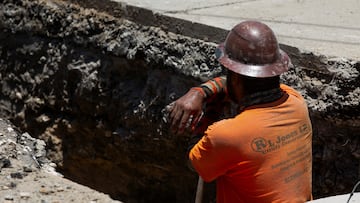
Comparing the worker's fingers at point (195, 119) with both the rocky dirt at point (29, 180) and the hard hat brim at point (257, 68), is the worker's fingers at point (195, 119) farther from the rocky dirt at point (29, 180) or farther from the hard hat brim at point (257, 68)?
the rocky dirt at point (29, 180)

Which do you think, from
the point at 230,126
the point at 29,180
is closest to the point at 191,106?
the point at 230,126

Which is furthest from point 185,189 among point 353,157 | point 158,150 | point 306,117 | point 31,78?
point 306,117

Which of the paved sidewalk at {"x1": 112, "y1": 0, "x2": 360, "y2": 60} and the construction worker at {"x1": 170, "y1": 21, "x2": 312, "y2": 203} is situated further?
the paved sidewalk at {"x1": 112, "y1": 0, "x2": 360, "y2": 60}

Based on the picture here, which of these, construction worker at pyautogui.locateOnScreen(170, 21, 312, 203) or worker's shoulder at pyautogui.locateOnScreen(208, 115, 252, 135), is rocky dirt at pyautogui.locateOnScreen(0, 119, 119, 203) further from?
worker's shoulder at pyautogui.locateOnScreen(208, 115, 252, 135)

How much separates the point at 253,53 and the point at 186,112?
0.37 metres

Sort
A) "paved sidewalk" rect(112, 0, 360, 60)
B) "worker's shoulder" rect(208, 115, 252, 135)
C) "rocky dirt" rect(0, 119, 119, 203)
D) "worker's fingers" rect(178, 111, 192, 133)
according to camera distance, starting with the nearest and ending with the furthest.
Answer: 1. "worker's shoulder" rect(208, 115, 252, 135)
2. "worker's fingers" rect(178, 111, 192, 133)
3. "rocky dirt" rect(0, 119, 119, 203)
4. "paved sidewalk" rect(112, 0, 360, 60)

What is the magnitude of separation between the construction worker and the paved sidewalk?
1.19 m

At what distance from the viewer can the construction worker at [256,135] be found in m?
2.74

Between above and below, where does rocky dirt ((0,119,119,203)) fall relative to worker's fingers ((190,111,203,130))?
below

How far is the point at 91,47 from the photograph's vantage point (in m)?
5.10

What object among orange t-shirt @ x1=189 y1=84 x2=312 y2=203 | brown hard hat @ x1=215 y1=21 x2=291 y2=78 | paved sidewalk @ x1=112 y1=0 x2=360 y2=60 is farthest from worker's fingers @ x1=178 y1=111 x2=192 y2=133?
paved sidewalk @ x1=112 y1=0 x2=360 y2=60

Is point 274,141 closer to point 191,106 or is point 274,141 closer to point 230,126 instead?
point 230,126

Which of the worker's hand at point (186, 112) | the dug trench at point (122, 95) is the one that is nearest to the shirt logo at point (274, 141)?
the worker's hand at point (186, 112)

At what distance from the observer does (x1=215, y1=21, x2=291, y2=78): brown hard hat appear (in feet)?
9.20
